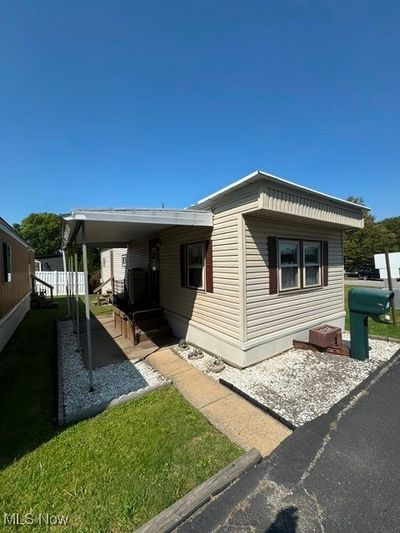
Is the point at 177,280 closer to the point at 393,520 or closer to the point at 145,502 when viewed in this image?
the point at 145,502

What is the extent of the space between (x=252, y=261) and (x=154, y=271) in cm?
468

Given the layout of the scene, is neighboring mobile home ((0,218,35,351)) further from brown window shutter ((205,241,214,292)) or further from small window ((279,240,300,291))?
small window ((279,240,300,291))

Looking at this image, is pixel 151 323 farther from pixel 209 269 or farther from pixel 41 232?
pixel 41 232

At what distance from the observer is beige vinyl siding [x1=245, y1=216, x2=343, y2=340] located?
207 inches

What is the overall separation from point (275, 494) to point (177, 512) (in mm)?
909

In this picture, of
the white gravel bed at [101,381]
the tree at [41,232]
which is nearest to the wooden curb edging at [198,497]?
the white gravel bed at [101,381]

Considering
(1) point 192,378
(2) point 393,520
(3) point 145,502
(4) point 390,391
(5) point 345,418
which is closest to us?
(2) point 393,520

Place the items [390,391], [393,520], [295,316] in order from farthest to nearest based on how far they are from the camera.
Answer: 1. [295,316]
2. [390,391]
3. [393,520]

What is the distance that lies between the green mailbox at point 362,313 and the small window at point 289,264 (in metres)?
1.24

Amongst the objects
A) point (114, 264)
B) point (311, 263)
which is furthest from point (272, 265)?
point (114, 264)

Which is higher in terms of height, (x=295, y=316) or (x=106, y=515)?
(x=295, y=316)

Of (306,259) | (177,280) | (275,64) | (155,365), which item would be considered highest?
(275,64)

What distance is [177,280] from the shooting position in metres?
7.39

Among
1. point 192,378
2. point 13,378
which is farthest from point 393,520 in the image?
point 13,378
